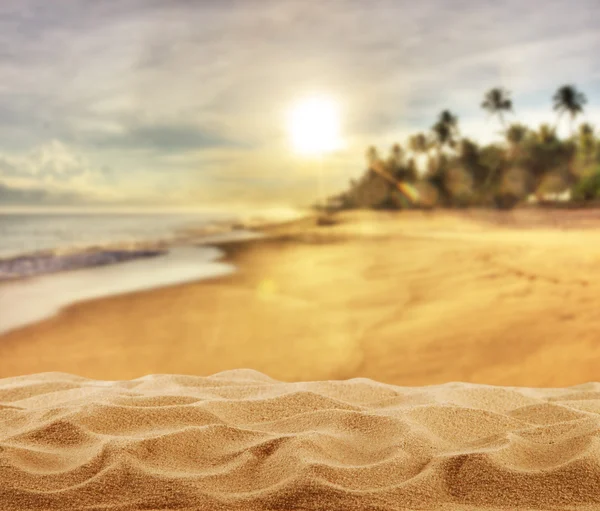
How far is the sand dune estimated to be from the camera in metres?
1.15

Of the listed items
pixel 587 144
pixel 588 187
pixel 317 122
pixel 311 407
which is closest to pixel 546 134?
pixel 587 144

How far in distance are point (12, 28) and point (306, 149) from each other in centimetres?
447

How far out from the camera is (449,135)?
66.1ft

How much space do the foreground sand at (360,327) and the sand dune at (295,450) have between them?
175 cm

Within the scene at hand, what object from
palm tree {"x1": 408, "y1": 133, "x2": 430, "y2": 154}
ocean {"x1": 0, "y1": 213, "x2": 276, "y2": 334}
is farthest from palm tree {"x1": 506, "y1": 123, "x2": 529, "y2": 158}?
ocean {"x1": 0, "y1": 213, "x2": 276, "y2": 334}

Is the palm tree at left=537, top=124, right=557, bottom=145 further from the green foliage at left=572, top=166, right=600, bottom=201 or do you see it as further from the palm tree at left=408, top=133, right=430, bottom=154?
the palm tree at left=408, top=133, right=430, bottom=154

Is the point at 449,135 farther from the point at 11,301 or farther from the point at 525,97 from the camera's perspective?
the point at 11,301

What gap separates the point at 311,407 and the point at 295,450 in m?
0.40

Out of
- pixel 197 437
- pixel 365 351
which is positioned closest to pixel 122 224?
pixel 365 351

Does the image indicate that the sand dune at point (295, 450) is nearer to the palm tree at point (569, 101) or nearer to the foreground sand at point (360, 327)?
the foreground sand at point (360, 327)

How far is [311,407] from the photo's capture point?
1.75 metres

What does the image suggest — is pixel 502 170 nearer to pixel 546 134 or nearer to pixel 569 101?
pixel 546 134

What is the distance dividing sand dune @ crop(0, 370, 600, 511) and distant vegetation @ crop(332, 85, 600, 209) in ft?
55.1

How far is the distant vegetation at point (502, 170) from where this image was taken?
1938cm
